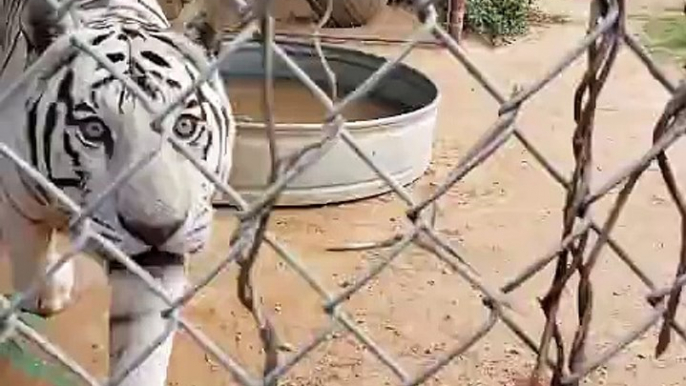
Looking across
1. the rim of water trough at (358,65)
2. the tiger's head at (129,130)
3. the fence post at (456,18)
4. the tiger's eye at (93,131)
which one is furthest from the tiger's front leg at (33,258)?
the fence post at (456,18)

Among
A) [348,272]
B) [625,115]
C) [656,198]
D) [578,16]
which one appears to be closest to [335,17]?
[578,16]

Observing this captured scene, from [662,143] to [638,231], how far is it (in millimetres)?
1982

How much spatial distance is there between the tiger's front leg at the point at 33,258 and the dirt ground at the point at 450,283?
0.12ft

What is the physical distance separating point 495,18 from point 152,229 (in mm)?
3428

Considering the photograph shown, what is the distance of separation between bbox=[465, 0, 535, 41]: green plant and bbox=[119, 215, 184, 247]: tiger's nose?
3.29 metres

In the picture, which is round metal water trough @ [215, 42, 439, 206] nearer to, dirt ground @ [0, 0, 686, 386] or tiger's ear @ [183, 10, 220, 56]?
dirt ground @ [0, 0, 686, 386]

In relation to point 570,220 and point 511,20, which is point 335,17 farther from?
point 570,220

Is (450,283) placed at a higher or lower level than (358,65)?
higher

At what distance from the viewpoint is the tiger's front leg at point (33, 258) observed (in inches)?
84.0

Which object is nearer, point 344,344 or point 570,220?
point 570,220

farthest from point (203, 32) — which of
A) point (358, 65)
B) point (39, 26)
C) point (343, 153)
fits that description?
point (358, 65)

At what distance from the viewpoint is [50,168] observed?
1.83 metres

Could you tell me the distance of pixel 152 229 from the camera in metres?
1.65

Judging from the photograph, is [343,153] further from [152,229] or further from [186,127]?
[152,229]
